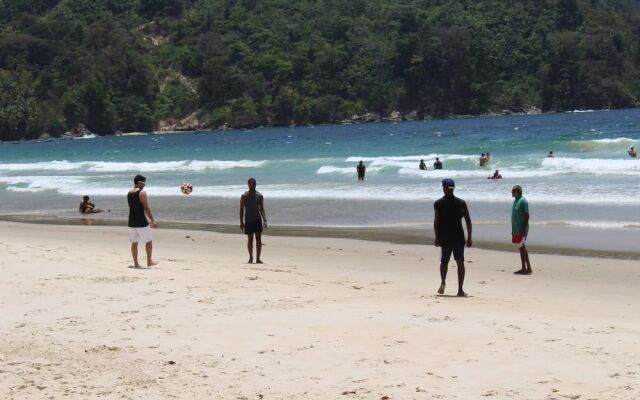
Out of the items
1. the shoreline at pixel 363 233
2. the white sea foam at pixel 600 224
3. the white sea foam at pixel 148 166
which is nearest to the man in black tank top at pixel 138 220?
the shoreline at pixel 363 233

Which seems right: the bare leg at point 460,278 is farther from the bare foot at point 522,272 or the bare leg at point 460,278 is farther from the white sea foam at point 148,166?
the white sea foam at point 148,166

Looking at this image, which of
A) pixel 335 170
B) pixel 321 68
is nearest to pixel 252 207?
pixel 335 170

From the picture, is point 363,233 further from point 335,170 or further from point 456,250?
point 335,170

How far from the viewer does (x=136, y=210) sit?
12938mm

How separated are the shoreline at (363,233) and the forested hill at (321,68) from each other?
91644mm

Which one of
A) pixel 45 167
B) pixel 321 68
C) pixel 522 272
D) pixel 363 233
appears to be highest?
pixel 321 68

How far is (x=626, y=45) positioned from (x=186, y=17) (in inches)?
2442

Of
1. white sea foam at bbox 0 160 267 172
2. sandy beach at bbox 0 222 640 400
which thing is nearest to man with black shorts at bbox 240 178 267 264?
sandy beach at bbox 0 222 640 400

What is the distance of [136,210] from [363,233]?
5.93 meters

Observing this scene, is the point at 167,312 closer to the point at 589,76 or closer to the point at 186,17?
the point at 589,76

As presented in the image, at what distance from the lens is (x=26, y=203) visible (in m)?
28.7

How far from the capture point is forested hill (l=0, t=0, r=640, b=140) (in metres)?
113

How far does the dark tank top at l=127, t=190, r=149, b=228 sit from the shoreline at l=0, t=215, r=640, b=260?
502 centimetres

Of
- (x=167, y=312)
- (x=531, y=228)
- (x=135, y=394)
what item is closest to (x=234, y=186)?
(x=531, y=228)
